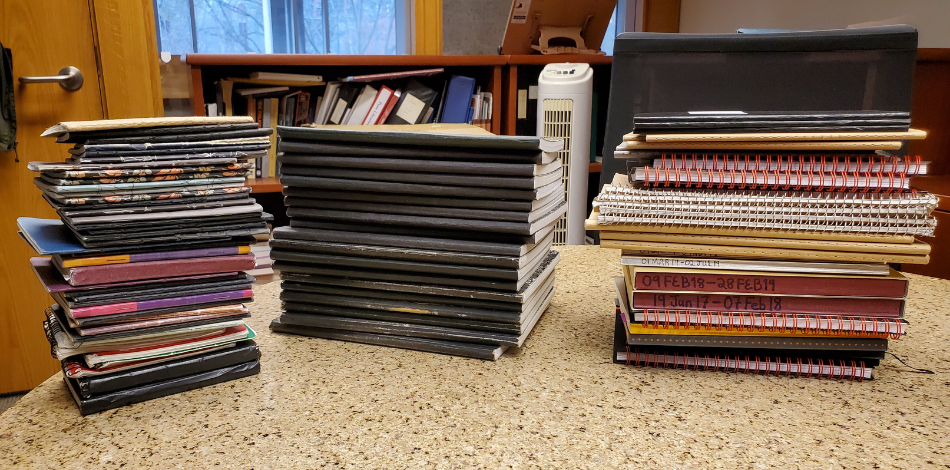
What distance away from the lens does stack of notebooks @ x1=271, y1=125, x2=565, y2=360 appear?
0.67 m

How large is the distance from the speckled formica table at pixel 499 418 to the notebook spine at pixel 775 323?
0.18ft

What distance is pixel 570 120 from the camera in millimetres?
2393

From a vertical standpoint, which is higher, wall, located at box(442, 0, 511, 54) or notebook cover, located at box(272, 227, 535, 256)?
wall, located at box(442, 0, 511, 54)

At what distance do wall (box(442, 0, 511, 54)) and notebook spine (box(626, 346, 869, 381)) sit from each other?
381cm

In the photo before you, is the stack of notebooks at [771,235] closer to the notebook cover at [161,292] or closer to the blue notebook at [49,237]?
the notebook cover at [161,292]

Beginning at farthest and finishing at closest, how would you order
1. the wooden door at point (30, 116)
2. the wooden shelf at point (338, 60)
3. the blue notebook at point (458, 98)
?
1. the blue notebook at point (458, 98)
2. the wooden shelf at point (338, 60)
3. the wooden door at point (30, 116)

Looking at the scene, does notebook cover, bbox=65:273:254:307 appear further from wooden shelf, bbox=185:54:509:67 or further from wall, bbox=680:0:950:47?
wall, bbox=680:0:950:47

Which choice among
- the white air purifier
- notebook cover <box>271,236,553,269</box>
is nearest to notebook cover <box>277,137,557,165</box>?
notebook cover <box>271,236,553,269</box>

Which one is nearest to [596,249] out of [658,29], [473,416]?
[473,416]

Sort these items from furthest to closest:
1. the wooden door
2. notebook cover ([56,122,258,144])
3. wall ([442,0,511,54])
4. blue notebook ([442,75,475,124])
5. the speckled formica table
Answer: wall ([442,0,511,54])
blue notebook ([442,75,475,124])
the wooden door
notebook cover ([56,122,258,144])
the speckled formica table

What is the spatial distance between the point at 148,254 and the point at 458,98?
2075 millimetres

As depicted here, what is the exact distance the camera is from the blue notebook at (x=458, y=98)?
257 cm

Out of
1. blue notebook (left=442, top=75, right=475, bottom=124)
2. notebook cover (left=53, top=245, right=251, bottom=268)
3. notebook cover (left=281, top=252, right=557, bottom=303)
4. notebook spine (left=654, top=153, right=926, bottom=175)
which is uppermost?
blue notebook (left=442, top=75, right=475, bottom=124)

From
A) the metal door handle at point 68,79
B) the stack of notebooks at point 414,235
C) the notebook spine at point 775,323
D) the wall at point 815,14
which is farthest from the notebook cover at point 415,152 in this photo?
the wall at point 815,14
